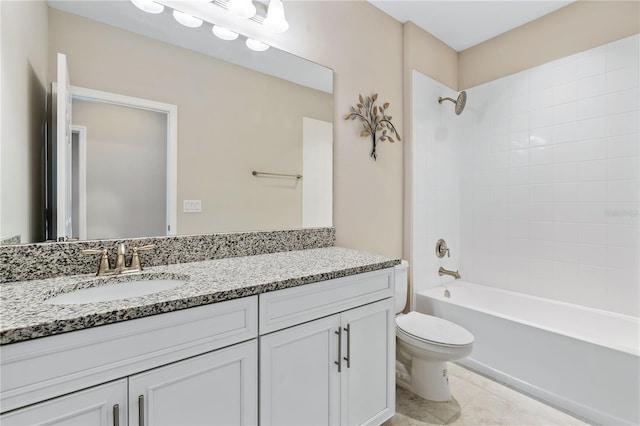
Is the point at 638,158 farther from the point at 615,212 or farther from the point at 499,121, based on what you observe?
the point at 499,121

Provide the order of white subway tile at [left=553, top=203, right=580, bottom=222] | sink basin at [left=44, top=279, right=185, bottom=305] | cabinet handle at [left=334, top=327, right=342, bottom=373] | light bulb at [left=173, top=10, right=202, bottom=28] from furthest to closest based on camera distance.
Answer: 1. white subway tile at [left=553, top=203, right=580, bottom=222]
2. light bulb at [left=173, top=10, right=202, bottom=28]
3. cabinet handle at [left=334, top=327, right=342, bottom=373]
4. sink basin at [left=44, top=279, right=185, bottom=305]

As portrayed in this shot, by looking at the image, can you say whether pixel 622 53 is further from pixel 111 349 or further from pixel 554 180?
pixel 111 349

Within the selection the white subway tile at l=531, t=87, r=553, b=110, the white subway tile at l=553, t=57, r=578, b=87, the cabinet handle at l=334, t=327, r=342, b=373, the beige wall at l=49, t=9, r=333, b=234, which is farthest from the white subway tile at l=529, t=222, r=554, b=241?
the cabinet handle at l=334, t=327, r=342, b=373

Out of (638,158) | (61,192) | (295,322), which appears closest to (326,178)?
(295,322)

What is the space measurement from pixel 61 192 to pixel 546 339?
8.28 feet

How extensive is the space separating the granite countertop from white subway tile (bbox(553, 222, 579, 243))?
1.63 m

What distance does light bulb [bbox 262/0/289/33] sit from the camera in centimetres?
154

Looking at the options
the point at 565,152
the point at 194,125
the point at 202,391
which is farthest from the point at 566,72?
the point at 202,391

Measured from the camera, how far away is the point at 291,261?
1.40 metres

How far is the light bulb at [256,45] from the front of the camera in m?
1.59

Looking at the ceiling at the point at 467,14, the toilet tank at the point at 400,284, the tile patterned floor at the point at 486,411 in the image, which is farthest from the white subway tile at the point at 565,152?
the tile patterned floor at the point at 486,411

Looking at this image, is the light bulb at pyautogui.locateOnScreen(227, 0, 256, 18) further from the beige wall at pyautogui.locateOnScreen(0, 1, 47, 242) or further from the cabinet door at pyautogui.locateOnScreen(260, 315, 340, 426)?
the cabinet door at pyautogui.locateOnScreen(260, 315, 340, 426)

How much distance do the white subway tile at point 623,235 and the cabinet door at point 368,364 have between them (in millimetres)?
1692

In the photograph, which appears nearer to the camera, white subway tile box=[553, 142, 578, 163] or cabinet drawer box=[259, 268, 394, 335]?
cabinet drawer box=[259, 268, 394, 335]
